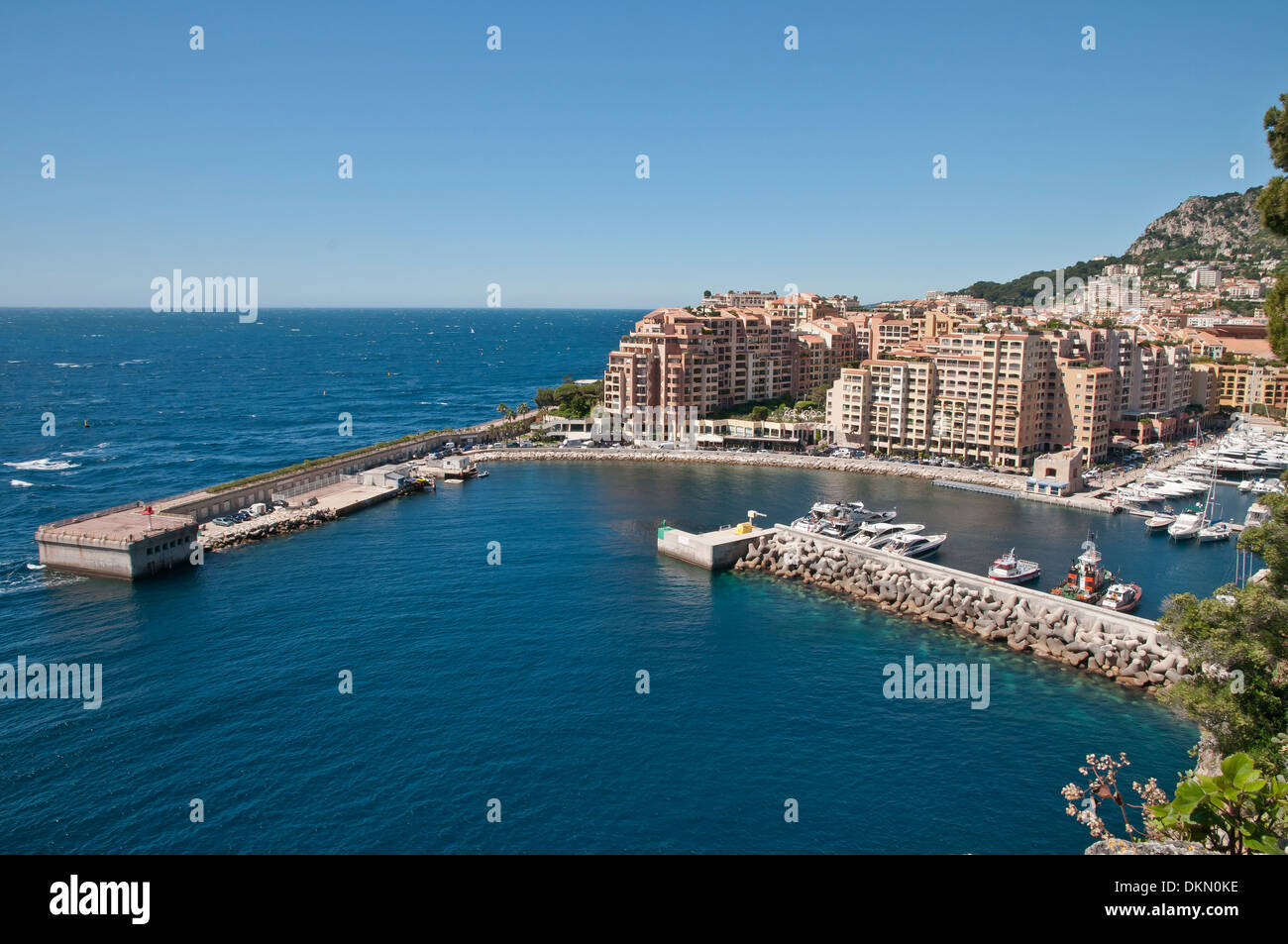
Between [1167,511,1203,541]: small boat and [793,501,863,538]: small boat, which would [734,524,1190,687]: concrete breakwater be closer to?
[793,501,863,538]: small boat

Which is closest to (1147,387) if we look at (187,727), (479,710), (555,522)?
(555,522)

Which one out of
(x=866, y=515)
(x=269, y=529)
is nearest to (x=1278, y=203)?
(x=866, y=515)

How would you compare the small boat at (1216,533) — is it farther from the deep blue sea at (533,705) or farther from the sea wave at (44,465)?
the sea wave at (44,465)

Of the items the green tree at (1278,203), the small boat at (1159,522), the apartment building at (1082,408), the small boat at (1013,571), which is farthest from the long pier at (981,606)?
the apartment building at (1082,408)

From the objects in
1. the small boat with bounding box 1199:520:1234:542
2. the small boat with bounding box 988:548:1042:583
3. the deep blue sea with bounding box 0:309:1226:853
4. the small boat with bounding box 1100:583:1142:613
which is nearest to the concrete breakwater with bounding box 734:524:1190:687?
the deep blue sea with bounding box 0:309:1226:853

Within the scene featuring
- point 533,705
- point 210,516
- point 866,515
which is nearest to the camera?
point 533,705

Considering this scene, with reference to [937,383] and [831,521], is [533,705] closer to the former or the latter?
[831,521]
